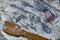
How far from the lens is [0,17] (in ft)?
3.58

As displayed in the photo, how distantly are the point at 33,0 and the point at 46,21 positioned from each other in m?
0.20

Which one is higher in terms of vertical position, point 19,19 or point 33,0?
point 33,0

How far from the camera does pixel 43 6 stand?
1118mm

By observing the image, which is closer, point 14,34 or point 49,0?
point 14,34

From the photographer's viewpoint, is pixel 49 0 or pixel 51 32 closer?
pixel 51 32

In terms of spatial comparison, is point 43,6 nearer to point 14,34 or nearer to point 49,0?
point 49,0

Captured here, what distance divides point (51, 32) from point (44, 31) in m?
0.04

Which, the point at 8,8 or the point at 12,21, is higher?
the point at 8,8

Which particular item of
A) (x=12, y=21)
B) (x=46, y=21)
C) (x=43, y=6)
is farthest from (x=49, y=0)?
(x=12, y=21)

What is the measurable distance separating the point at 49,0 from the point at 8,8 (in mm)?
269

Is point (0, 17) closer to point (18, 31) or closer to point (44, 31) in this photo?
point (18, 31)

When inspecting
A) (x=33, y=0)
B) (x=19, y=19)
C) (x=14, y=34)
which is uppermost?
(x=33, y=0)

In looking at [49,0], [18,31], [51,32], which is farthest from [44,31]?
[49,0]

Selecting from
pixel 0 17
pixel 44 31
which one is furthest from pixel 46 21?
pixel 0 17
